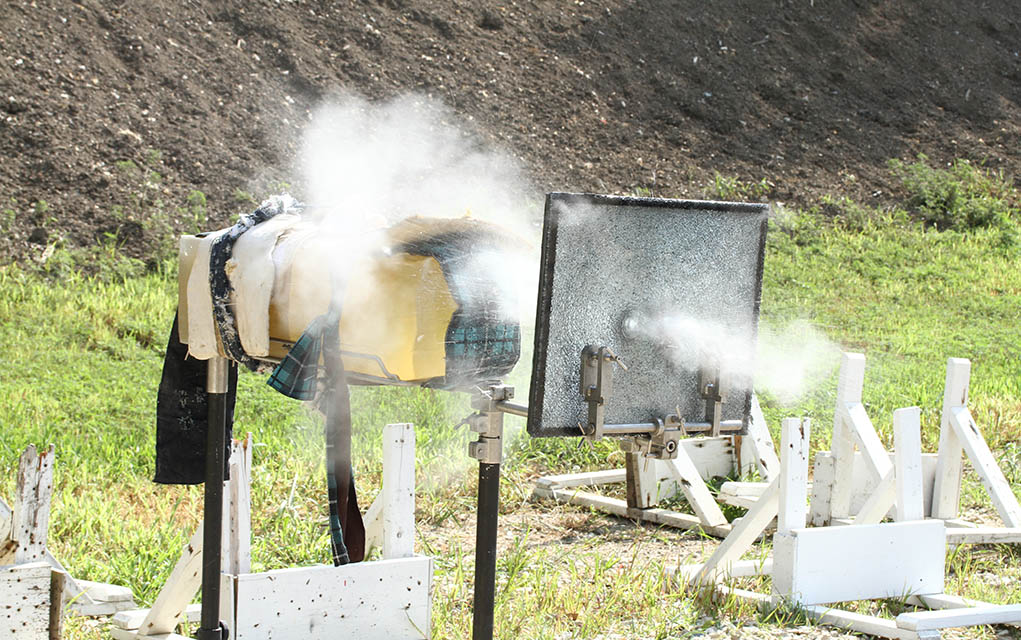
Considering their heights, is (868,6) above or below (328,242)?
above

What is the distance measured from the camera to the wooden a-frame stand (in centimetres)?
405

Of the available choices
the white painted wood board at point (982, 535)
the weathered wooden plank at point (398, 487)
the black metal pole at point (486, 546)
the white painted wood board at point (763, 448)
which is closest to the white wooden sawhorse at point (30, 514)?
the weathered wooden plank at point (398, 487)

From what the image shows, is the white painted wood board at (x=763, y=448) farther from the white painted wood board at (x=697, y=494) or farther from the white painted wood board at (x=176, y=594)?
the white painted wood board at (x=176, y=594)

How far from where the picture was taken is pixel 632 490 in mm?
5570

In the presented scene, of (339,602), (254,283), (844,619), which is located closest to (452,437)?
(844,619)

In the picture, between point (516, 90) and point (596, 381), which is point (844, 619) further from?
point (516, 90)

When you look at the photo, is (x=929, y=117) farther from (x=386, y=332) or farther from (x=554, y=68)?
(x=386, y=332)

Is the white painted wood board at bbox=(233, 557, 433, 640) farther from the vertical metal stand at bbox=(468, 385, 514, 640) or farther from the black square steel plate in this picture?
the black square steel plate

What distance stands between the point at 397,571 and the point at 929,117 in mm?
13775

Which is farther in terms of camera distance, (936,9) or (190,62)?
(936,9)

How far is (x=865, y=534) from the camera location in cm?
425

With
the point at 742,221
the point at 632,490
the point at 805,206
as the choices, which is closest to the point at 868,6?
the point at 805,206

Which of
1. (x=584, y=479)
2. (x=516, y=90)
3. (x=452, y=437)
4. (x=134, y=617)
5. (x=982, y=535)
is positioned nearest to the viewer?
(x=134, y=617)

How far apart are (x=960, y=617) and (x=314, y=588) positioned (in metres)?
2.02
